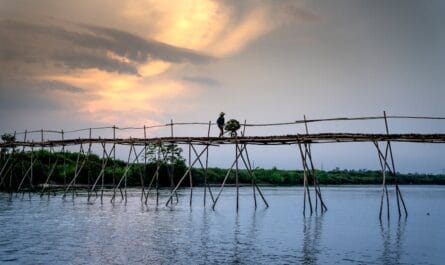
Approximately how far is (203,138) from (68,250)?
35.5 feet

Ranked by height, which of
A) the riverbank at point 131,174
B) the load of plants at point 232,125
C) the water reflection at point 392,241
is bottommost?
the water reflection at point 392,241

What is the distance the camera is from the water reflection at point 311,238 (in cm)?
1248

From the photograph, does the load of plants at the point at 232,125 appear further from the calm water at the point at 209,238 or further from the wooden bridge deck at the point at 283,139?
the calm water at the point at 209,238

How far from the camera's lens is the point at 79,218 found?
20.0 meters

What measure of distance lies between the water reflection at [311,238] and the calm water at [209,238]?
3cm

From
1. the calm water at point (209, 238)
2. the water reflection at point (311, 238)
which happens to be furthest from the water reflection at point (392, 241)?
the water reflection at point (311, 238)

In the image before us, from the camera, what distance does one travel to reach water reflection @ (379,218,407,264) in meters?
12.7

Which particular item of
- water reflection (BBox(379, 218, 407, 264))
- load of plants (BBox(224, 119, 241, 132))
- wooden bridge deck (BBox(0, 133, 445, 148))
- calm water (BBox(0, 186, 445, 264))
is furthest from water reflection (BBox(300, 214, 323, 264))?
load of plants (BBox(224, 119, 241, 132))

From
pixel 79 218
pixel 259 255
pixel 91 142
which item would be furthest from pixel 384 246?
pixel 91 142

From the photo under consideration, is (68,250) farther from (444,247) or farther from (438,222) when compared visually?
(438,222)

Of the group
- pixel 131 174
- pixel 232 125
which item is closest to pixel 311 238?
pixel 232 125

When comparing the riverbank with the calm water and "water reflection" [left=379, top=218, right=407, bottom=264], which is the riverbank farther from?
the calm water

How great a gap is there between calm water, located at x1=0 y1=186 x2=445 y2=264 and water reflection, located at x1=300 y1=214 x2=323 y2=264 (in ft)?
0.09

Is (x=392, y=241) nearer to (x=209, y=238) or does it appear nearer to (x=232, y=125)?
(x=209, y=238)
